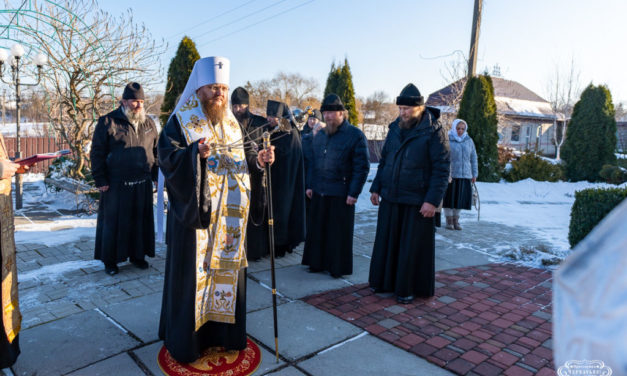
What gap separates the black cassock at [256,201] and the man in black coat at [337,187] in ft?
2.43

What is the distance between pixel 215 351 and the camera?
3.14 metres

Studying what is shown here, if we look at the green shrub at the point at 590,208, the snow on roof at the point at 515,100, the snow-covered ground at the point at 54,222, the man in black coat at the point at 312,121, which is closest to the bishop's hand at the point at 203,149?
the man in black coat at the point at 312,121

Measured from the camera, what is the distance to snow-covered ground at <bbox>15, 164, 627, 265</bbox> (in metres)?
6.50

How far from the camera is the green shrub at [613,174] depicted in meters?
14.7

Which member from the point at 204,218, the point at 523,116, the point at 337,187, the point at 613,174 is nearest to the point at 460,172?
the point at 337,187

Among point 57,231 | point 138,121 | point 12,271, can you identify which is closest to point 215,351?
point 12,271

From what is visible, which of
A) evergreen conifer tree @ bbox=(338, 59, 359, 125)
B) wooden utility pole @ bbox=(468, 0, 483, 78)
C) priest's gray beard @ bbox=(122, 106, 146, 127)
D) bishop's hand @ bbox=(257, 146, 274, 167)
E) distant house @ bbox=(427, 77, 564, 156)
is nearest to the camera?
bishop's hand @ bbox=(257, 146, 274, 167)

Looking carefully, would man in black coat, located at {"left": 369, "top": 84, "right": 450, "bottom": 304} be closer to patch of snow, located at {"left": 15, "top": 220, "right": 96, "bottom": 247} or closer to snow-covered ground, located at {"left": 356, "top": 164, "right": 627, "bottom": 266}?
snow-covered ground, located at {"left": 356, "top": 164, "right": 627, "bottom": 266}

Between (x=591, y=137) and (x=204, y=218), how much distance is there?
18.2 metres

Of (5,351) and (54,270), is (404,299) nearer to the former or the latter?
(5,351)

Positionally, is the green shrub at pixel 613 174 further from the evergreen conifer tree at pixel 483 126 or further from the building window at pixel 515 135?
the building window at pixel 515 135

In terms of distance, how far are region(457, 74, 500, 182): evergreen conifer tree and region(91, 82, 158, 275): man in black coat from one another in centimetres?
1154

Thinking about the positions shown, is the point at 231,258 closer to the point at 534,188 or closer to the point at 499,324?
the point at 499,324

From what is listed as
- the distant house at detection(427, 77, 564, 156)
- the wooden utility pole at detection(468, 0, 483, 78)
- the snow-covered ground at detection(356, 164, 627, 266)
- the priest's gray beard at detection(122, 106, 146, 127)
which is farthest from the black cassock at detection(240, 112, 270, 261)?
the distant house at detection(427, 77, 564, 156)
